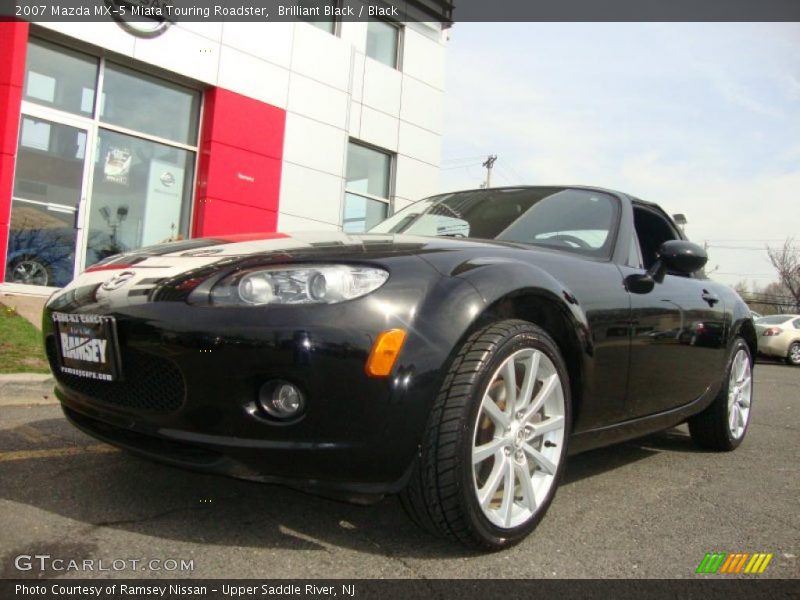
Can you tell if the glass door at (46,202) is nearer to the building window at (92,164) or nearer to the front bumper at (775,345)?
the building window at (92,164)

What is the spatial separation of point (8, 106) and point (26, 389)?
4334 mm

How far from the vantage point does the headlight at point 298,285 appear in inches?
76.4

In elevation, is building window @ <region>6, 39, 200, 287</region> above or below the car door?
above

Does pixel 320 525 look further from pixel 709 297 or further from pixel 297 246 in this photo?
pixel 709 297

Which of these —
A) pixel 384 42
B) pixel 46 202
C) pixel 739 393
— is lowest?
pixel 739 393

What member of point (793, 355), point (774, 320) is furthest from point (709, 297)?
point (774, 320)

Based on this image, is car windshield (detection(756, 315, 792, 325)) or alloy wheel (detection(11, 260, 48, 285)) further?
car windshield (detection(756, 315, 792, 325))

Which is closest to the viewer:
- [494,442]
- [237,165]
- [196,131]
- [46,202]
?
[494,442]

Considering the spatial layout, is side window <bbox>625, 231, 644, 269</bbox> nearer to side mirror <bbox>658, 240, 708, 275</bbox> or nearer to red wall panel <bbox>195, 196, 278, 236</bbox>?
side mirror <bbox>658, 240, 708, 275</bbox>

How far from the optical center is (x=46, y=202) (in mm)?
7918

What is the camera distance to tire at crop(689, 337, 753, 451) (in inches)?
153

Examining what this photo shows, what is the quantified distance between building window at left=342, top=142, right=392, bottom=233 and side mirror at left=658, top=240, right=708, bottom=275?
857 cm

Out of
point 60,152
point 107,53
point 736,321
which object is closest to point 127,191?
point 60,152
